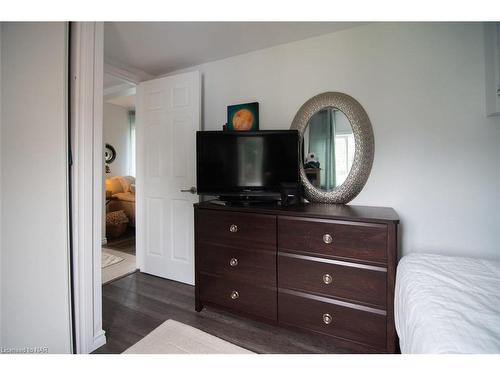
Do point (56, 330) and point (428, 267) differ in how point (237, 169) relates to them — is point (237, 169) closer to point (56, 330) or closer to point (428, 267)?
point (428, 267)

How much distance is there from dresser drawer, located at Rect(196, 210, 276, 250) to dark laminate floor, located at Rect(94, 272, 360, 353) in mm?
616

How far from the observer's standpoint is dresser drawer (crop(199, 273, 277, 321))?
1.62 meters

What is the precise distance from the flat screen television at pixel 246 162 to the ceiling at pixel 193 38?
2.69 ft

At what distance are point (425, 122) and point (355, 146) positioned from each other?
48cm

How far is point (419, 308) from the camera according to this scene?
878mm

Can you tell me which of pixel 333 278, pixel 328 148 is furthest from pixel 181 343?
pixel 328 148

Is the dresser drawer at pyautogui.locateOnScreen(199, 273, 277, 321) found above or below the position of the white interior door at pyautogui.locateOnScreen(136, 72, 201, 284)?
below

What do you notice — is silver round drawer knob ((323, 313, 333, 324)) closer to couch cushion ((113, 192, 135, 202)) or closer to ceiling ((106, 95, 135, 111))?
couch cushion ((113, 192, 135, 202))

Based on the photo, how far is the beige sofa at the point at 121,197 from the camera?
417 cm

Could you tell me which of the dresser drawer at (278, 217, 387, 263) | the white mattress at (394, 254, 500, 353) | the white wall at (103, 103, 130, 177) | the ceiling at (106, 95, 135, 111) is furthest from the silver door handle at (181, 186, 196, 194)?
the white wall at (103, 103, 130, 177)

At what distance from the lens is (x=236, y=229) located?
170 cm

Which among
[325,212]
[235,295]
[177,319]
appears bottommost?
[177,319]

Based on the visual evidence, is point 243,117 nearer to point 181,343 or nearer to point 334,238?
point 334,238

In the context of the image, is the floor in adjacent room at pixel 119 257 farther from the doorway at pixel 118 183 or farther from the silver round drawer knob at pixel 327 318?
the silver round drawer knob at pixel 327 318
